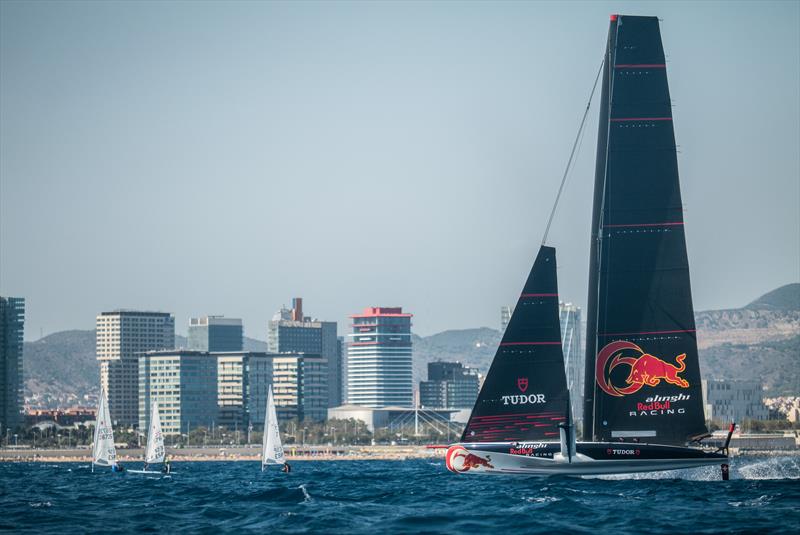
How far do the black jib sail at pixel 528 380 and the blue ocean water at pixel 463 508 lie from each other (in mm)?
2518

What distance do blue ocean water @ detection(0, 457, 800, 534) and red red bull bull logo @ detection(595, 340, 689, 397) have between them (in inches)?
171

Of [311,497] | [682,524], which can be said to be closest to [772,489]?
[682,524]

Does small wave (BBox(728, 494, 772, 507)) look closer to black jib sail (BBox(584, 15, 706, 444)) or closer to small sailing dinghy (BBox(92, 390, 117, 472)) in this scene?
black jib sail (BBox(584, 15, 706, 444))

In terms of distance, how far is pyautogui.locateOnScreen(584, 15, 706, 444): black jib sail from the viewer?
5944cm

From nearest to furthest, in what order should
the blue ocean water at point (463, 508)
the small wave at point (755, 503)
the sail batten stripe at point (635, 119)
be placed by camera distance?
1. the blue ocean water at point (463, 508)
2. the small wave at point (755, 503)
3. the sail batten stripe at point (635, 119)

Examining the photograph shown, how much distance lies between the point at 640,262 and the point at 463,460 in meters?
12.7

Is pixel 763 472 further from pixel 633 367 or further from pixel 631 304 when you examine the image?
pixel 631 304

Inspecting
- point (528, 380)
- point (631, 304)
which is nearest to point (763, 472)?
point (631, 304)

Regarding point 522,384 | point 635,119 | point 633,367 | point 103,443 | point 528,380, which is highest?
point 635,119

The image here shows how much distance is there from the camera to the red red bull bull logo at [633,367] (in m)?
59.7

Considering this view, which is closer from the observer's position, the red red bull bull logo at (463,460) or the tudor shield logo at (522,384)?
the red red bull bull logo at (463,460)

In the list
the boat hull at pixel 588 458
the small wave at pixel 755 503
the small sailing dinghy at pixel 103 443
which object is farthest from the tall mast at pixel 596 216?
the small sailing dinghy at pixel 103 443

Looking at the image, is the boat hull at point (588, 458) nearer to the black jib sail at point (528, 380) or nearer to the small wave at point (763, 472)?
the black jib sail at point (528, 380)

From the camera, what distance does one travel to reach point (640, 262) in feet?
195
